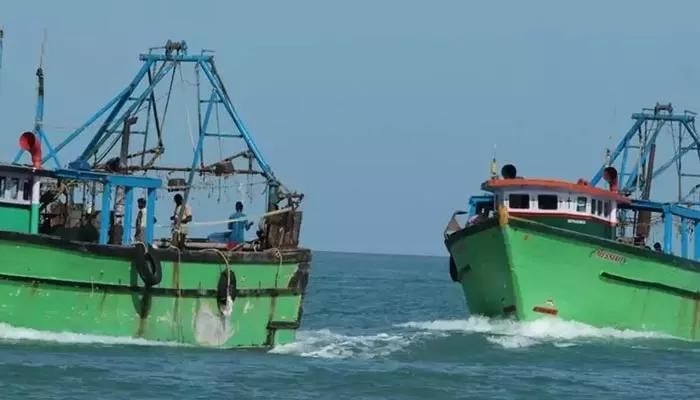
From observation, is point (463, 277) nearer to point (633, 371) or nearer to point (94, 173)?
point (633, 371)

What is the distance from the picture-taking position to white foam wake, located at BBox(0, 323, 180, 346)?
28.4m

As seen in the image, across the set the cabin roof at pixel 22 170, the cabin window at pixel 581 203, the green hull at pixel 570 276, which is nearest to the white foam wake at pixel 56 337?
the cabin roof at pixel 22 170

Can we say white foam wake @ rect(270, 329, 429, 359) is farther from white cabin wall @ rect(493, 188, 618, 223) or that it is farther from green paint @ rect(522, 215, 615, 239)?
green paint @ rect(522, 215, 615, 239)

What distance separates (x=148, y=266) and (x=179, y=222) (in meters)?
2.91

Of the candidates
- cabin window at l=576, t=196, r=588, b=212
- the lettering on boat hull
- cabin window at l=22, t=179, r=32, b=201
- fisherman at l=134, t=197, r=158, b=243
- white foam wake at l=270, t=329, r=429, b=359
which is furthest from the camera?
cabin window at l=576, t=196, r=588, b=212

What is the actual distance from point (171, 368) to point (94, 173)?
439 centimetres

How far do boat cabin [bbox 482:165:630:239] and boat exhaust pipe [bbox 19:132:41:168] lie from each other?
42.9 feet

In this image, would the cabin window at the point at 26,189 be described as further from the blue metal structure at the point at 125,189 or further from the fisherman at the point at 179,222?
the fisherman at the point at 179,222

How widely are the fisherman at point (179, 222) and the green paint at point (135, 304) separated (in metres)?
1.14

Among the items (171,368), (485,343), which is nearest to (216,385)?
(171,368)

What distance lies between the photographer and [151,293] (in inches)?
1184

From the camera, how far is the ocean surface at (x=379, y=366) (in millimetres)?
25734

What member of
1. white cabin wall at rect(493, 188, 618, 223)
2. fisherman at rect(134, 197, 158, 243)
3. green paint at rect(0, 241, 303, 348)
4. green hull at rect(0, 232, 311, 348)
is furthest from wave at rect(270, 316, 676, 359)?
fisherman at rect(134, 197, 158, 243)

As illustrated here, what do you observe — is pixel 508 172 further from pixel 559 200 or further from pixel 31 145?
pixel 31 145
